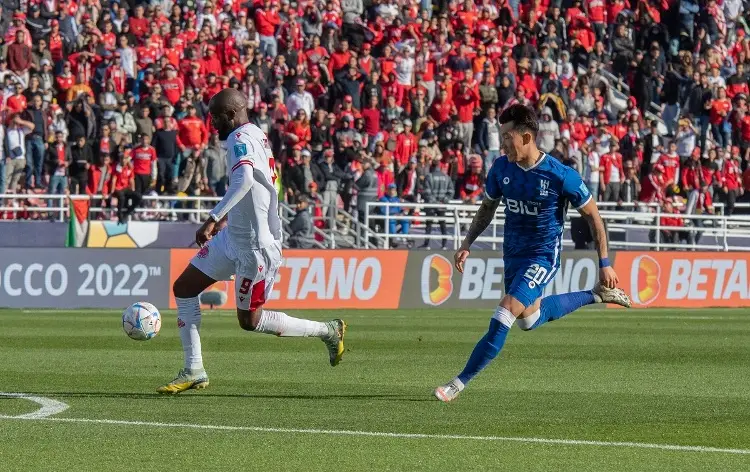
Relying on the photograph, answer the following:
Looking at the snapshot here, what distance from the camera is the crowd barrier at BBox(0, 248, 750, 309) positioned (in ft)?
80.7

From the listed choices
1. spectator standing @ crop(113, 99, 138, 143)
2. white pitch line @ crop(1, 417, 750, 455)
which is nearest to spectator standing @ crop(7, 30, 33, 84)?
spectator standing @ crop(113, 99, 138, 143)

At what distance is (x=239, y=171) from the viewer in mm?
10516

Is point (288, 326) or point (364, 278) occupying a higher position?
point (288, 326)

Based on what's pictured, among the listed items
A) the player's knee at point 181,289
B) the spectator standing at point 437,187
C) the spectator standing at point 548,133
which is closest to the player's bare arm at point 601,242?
the player's knee at point 181,289

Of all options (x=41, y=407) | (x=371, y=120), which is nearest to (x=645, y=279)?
Result: (x=371, y=120)

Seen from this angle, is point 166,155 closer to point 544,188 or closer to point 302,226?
point 302,226

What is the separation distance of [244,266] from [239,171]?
0.75 metres

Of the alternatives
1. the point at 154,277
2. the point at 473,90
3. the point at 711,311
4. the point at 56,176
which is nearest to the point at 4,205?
the point at 56,176

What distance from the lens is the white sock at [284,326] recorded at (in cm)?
1112

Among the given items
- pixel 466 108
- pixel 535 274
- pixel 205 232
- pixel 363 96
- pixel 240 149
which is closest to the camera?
pixel 205 232

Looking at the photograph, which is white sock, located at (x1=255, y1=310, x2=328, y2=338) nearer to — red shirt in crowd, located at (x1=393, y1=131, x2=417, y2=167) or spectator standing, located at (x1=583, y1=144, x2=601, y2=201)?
red shirt in crowd, located at (x1=393, y1=131, x2=417, y2=167)

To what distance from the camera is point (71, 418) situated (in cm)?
937

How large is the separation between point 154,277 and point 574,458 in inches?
707

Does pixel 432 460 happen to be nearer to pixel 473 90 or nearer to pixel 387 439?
pixel 387 439
